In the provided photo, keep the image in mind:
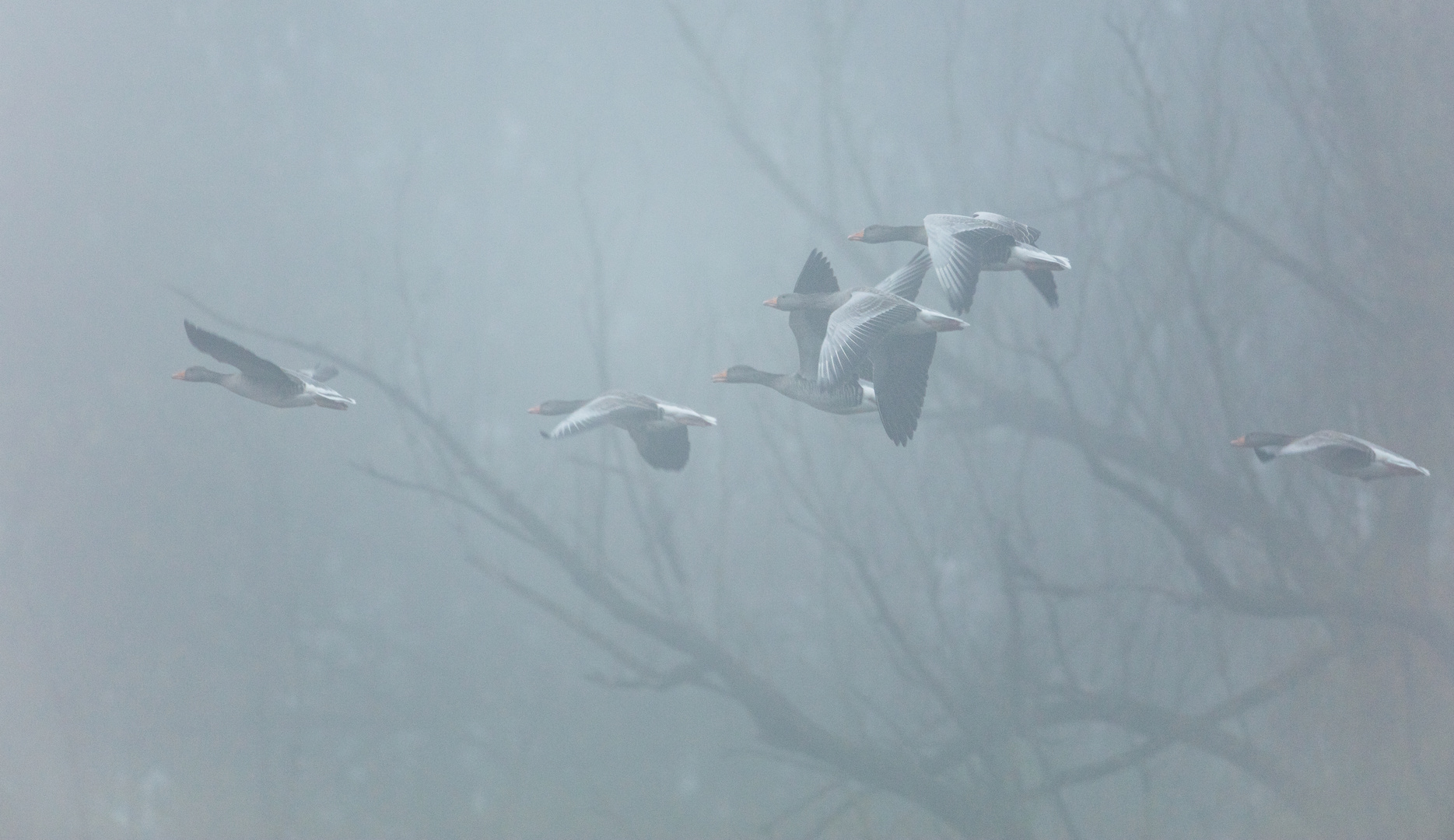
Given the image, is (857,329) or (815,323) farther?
(815,323)

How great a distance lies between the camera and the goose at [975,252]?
98 cm

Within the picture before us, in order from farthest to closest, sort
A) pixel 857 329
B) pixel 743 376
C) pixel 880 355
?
pixel 743 376, pixel 880 355, pixel 857 329

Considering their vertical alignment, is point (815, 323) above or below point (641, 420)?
above

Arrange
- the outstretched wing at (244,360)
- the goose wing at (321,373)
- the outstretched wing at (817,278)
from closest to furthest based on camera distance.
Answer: the outstretched wing at (244,360) < the outstretched wing at (817,278) < the goose wing at (321,373)

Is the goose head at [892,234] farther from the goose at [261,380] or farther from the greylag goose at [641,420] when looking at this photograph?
the goose at [261,380]

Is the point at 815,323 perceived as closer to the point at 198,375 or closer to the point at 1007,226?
the point at 1007,226

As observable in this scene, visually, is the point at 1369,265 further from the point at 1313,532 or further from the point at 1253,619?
the point at 1253,619

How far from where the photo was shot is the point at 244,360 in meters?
1.10

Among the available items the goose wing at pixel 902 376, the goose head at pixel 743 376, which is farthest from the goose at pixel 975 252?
the goose head at pixel 743 376

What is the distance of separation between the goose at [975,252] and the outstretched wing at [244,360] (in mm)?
761

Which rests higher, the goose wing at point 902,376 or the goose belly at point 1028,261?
the goose belly at point 1028,261

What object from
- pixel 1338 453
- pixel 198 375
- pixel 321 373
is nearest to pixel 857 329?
pixel 1338 453

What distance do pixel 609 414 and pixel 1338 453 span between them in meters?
0.86

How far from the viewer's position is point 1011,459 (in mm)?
5965
